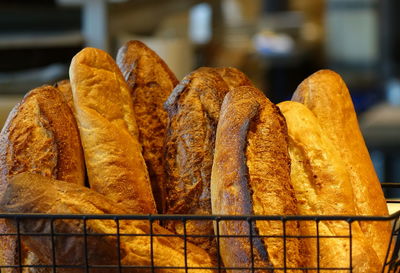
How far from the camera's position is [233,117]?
823mm

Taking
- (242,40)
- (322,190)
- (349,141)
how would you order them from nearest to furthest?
1. (322,190)
2. (349,141)
3. (242,40)

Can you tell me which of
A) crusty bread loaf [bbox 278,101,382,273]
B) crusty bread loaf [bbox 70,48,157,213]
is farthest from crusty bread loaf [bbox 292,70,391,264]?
crusty bread loaf [bbox 70,48,157,213]

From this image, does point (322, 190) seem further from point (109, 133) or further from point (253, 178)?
point (109, 133)

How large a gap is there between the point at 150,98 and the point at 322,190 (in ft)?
0.97

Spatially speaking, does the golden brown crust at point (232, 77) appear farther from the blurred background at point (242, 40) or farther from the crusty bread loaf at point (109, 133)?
the blurred background at point (242, 40)

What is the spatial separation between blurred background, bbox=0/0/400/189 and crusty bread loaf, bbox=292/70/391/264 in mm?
913

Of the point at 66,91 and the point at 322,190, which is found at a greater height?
the point at 66,91

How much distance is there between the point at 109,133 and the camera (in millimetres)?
888

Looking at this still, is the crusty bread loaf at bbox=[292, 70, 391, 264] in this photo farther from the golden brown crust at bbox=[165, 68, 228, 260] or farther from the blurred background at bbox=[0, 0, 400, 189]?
the blurred background at bbox=[0, 0, 400, 189]

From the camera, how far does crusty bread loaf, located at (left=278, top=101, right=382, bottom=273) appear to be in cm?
78

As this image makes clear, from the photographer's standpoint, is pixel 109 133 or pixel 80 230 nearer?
pixel 80 230

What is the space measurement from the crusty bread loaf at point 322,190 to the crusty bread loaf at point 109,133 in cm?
17

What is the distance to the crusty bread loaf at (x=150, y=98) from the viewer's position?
982 millimetres

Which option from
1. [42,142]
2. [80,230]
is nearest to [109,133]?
[42,142]
